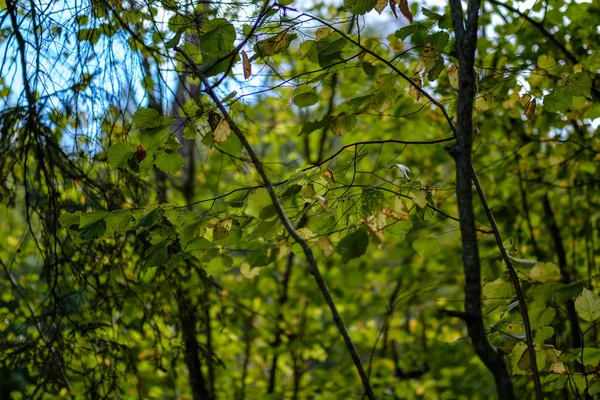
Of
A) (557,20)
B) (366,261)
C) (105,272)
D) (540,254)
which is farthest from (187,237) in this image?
(366,261)

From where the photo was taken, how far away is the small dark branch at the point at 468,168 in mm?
1122

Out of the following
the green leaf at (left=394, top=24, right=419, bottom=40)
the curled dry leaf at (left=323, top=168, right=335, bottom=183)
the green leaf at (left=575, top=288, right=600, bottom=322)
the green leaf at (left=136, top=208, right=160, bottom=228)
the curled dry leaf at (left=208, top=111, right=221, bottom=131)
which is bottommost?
the green leaf at (left=575, top=288, right=600, bottom=322)

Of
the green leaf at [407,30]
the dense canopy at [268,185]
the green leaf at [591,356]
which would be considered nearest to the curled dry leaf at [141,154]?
the dense canopy at [268,185]

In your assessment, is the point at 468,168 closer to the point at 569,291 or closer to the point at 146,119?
the point at 569,291

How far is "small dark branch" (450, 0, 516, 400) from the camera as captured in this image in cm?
112

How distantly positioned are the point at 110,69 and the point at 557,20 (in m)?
2.26

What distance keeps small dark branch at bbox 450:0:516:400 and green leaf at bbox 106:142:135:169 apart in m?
0.82

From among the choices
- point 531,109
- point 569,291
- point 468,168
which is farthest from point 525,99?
point 569,291

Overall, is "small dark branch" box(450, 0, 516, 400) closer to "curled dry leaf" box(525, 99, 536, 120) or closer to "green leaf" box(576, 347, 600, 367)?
"green leaf" box(576, 347, 600, 367)

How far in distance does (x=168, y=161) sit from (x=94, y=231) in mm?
253

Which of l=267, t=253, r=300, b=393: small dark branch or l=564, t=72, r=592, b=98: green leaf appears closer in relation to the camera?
l=564, t=72, r=592, b=98: green leaf

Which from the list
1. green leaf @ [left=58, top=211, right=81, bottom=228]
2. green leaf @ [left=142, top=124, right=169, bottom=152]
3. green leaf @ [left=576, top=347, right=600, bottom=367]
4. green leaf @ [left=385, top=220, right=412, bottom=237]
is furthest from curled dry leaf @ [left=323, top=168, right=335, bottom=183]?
green leaf @ [left=576, top=347, right=600, bottom=367]

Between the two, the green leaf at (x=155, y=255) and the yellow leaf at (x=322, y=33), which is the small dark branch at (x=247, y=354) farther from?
the yellow leaf at (x=322, y=33)

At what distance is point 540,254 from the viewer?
3.55 m
